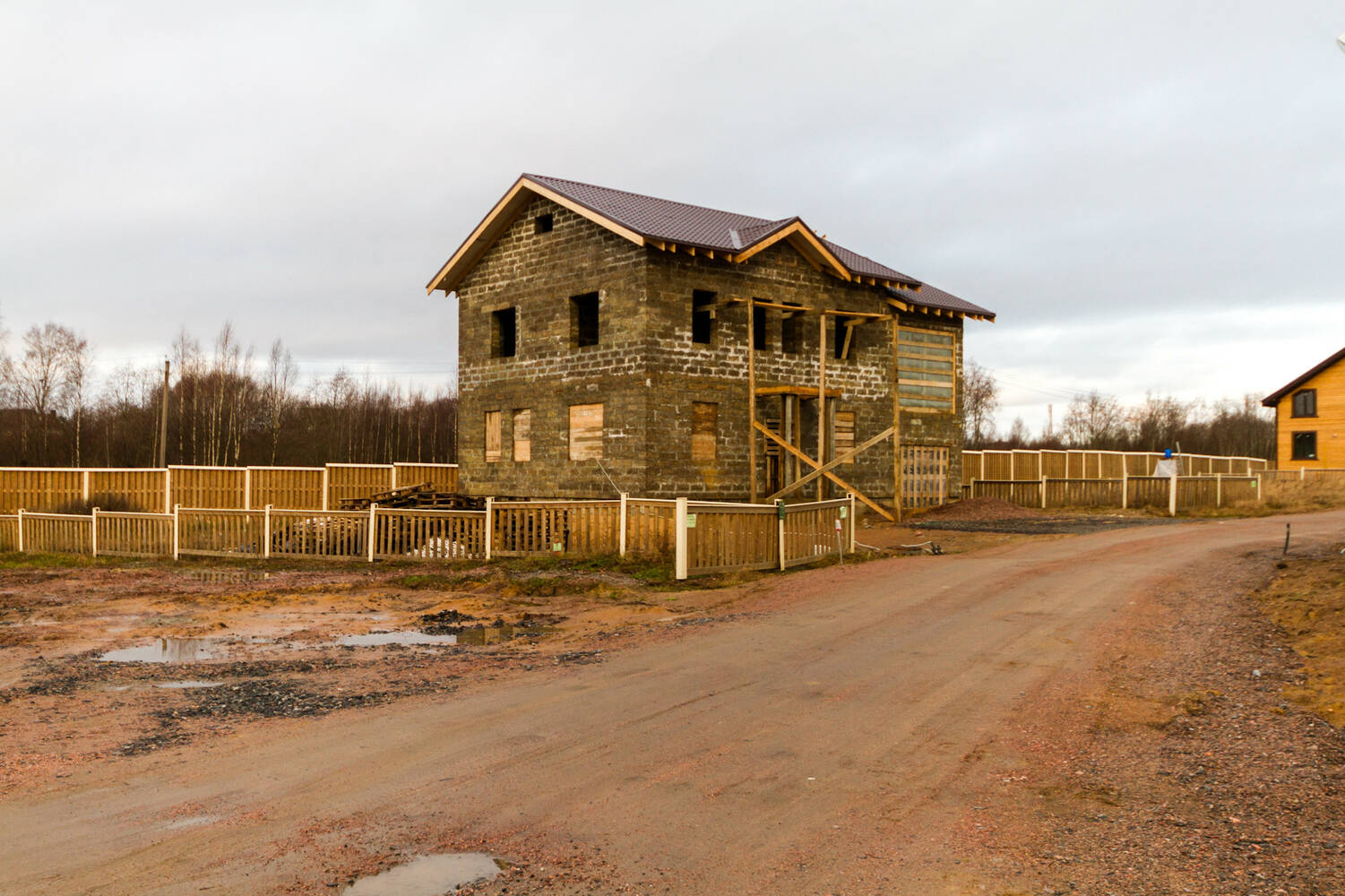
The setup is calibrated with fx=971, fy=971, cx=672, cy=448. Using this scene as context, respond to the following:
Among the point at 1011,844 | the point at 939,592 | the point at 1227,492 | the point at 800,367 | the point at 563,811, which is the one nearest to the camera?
the point at 1011,844

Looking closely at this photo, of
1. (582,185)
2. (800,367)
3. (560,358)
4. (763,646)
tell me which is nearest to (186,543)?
(560,358)

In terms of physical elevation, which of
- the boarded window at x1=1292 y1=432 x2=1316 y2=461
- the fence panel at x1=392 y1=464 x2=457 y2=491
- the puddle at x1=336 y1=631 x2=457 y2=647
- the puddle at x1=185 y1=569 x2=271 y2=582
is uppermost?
the boarded window at x1=1292 y1=432 x2=1316 y2=461

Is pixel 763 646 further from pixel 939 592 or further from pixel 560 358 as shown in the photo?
pixel 560 358

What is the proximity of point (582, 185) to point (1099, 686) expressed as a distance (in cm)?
2240

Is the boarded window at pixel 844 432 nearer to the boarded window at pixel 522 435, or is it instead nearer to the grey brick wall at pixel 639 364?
the grey brick wall at pixel 639 364

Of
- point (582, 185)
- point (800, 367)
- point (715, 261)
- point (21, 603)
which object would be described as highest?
point (582, 185)

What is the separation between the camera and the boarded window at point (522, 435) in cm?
2739

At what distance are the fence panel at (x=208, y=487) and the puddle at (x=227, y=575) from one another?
38.4 ft

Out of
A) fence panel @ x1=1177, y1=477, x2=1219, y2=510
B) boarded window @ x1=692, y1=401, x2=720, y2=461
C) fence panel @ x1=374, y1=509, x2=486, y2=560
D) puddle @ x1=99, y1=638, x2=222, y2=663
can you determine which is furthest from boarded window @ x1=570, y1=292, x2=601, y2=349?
fence panel @ x1=1177, y1=477, x2=1219, y2=510

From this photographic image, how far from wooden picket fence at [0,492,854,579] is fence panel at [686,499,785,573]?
0.06 feet

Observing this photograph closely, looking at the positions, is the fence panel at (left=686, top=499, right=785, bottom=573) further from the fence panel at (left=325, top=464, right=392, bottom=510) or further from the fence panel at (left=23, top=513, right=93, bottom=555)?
the fence panel at (left=325, top=464, right=392, bottom=510)

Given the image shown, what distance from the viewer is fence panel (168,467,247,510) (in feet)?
110

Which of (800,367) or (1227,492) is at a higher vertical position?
(800,367)

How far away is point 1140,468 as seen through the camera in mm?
46344
